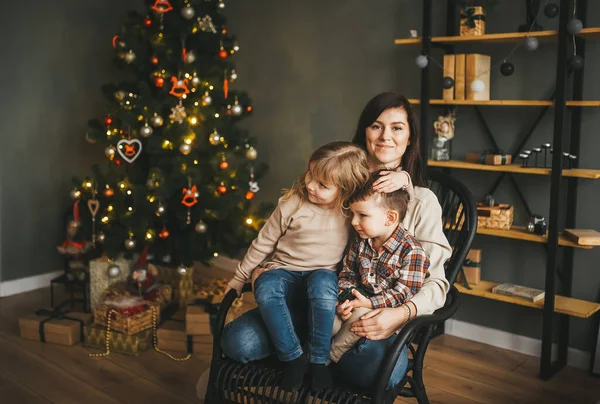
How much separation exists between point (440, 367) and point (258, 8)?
2689 mm

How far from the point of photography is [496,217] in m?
3.29

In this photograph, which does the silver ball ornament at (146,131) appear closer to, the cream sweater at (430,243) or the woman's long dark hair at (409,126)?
the woman's long dark hair at (409,126)

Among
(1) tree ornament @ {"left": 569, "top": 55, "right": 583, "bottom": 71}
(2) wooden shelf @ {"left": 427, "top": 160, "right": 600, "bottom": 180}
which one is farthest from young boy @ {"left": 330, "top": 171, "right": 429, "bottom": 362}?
(1) tree ornament @ {"left": 569, "top": 55, "right": 583, "bottom": 71}

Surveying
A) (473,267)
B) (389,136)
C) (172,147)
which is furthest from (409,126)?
(172,147)

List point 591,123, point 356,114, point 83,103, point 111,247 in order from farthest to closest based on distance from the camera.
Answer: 1. point 83,103
2. point 356,114
3. point 111,247
4. point 591,123

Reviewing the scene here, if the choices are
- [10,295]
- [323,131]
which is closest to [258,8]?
[323,131]

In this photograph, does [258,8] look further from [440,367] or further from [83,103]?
[440,367]

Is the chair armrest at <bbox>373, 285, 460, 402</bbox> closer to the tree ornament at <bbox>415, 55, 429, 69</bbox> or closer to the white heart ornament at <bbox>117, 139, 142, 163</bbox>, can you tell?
the tree ornament at <bbox>415, 55, 429, 69</bbox>

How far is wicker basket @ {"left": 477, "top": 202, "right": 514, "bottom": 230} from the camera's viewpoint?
10.8 ft

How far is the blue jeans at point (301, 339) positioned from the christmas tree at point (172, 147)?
5.46 ft

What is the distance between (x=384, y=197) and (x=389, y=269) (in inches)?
8.7

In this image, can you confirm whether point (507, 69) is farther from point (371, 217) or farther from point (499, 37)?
point (371, 217)

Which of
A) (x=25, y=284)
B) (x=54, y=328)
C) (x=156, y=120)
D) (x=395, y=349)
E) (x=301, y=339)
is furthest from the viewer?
(x=25, y=284)

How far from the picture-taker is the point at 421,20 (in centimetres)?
366
